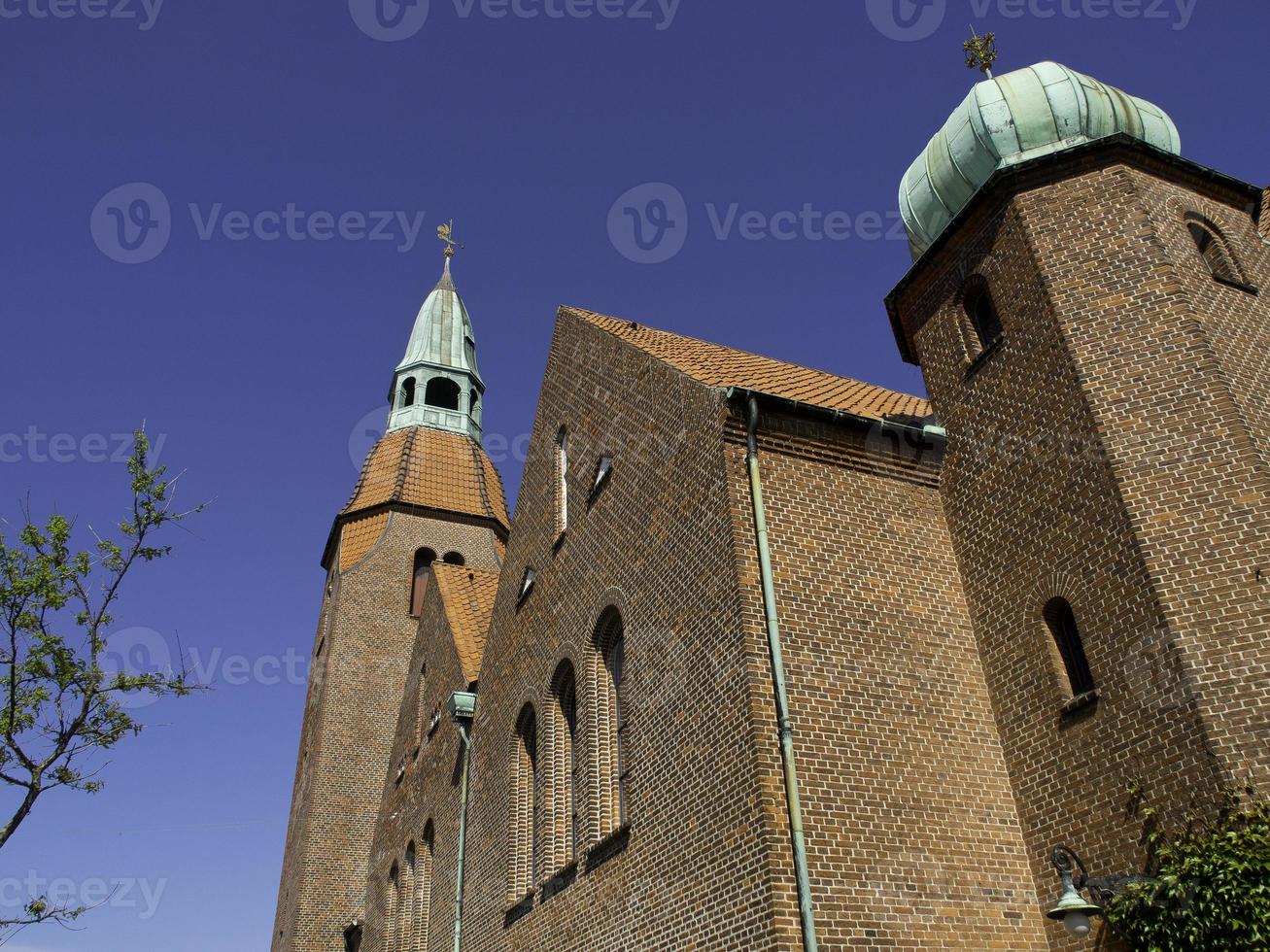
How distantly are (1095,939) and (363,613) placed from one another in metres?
24.2

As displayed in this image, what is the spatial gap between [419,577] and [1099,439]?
23957 mm

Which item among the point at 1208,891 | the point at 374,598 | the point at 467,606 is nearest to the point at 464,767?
the point at 467,606

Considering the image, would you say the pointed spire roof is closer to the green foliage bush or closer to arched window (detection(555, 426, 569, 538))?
arched window (detection(555, 426, 569, 538))

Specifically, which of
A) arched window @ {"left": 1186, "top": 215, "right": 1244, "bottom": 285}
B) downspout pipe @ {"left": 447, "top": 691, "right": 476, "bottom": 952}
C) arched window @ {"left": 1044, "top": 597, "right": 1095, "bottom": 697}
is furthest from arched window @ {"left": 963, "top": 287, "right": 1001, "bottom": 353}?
downspout pipe @ {"left": 447, "top": 691, "right": 476, "bottom": 952}

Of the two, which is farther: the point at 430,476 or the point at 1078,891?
the point at 430,476

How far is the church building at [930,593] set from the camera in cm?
912

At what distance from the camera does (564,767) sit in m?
13.7

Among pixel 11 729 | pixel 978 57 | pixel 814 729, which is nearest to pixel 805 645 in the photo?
pixel 814 729

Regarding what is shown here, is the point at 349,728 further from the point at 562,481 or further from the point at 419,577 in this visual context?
the point at 562,481

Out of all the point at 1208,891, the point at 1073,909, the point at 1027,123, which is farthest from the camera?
the point at 1027,123

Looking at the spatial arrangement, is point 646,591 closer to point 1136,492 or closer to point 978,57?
point 1136,492

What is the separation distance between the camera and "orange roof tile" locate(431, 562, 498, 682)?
19562mm

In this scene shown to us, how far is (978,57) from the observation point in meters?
14.3

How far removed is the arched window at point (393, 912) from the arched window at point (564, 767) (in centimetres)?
815
